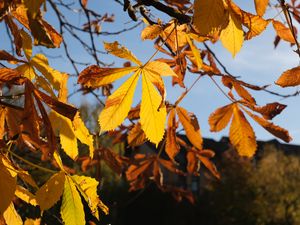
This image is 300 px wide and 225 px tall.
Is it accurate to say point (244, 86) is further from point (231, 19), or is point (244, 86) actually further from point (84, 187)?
point (84, 187)

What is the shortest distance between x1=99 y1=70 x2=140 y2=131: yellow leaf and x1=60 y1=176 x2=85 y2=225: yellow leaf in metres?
0.13

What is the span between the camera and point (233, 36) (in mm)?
823

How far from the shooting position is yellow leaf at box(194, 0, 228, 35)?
27.3 inches

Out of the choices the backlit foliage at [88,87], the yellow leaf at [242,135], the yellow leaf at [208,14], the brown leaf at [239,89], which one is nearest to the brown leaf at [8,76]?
the backlit foliage at [88,87]

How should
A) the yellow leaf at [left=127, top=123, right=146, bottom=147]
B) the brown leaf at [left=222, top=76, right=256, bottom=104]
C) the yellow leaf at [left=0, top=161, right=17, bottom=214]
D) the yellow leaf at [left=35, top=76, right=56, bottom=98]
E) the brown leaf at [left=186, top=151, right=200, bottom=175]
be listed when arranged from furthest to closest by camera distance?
the brown leaf at [left=186, top=151, right=200, bottom=175] → the yellow leaf at [left=127, top=123, right=146, bottom=147] → the brown leaf at [left=222, top=76, right=256, bottom=104] → the yellow leaf at [left=35, top=76, right=56, bottom=98] → the yellow leaf at [left=0, top=161, right=17, bottom=214]

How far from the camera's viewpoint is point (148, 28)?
3.21 ft

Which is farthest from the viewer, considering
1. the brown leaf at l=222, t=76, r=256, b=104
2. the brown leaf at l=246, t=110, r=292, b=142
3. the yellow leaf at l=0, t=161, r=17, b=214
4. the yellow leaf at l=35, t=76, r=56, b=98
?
the brown leaf at l=246, t=110, r=292, b=142

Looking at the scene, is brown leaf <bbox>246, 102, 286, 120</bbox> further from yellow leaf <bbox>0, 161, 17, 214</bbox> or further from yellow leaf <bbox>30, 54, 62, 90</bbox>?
yellow leaf <bbox>0, 161, 17, 214</bbox>

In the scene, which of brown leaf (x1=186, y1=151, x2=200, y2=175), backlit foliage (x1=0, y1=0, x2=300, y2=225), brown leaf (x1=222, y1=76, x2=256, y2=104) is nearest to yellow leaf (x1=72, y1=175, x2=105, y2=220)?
backlit foliage (x1=0, y1=0, x2=300, y2=225)

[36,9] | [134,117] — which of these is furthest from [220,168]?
[36,9]

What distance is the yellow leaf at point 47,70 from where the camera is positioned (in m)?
0.88

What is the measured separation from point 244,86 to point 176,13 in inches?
10.9

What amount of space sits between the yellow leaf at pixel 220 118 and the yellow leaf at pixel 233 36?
413mm

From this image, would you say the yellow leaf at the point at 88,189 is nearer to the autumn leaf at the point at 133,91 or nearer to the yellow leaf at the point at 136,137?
the autumn leaf at the point at 133,91
